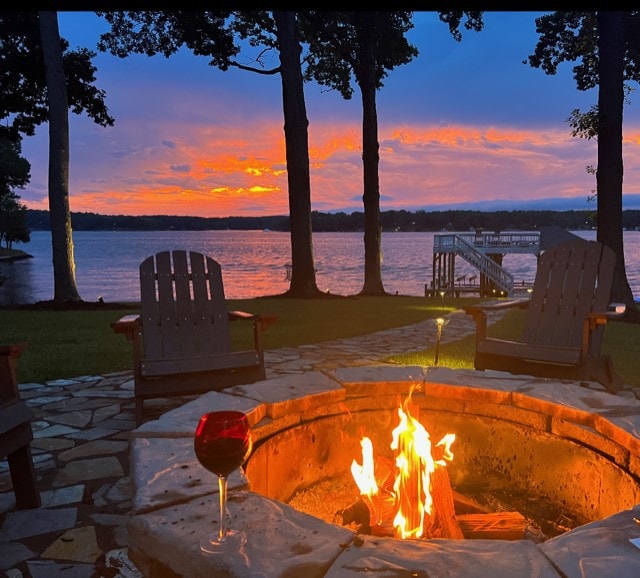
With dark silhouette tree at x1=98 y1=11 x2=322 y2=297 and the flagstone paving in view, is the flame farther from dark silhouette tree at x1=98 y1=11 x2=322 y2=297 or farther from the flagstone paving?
dark silhouette tree at x1=98 y1=11 x2=322 y2=297

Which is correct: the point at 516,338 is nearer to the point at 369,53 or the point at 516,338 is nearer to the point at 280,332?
the point at 280,332

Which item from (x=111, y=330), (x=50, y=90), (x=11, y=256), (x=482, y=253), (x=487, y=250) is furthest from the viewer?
(x=11, y=256)

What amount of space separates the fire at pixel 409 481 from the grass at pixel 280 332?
249 cm

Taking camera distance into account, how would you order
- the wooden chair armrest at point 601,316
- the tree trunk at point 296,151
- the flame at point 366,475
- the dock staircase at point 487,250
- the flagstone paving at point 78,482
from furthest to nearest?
1. the dock staircase at point 487,250
2. the tree trunk at point 296,151
3. the wooden chair armrest at point 601,316
4. the flame at point 366,475
5. the flagstone paving at point 78,482

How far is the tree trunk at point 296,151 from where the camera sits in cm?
1366

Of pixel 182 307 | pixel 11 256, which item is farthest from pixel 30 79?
pixel 11 256

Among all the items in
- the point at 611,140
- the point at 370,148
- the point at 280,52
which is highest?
the point at 280,52

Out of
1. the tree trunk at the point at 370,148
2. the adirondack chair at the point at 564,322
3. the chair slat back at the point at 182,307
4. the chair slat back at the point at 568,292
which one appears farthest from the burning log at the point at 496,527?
the tree trunk at the point at 370,148

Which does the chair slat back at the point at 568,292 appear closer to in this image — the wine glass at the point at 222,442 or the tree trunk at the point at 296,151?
the wine glass at the point at 222,442

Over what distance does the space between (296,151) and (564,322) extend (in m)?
10.5

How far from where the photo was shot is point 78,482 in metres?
2.95

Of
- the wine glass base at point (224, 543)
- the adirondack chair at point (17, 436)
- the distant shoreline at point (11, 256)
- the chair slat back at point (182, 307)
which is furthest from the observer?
the distant shoreline at point (11, 256)

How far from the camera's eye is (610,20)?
10.5 m

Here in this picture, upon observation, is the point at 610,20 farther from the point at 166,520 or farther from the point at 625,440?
the point at 166,520
